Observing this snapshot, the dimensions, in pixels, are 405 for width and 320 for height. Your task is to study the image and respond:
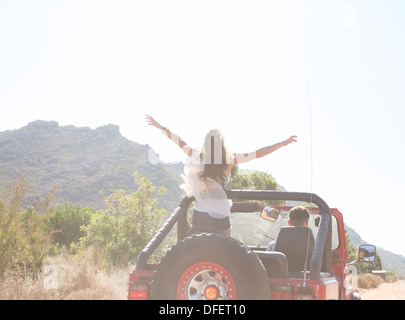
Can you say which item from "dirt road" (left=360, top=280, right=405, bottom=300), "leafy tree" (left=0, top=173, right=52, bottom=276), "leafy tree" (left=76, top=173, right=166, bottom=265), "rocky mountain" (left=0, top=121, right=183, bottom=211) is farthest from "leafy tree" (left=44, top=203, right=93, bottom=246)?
"rocky mountain" (left=0, top=121, right=183, bottom=211)

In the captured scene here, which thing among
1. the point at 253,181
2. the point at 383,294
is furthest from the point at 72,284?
the point at 253,181

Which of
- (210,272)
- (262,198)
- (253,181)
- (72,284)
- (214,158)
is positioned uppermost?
(253,181)

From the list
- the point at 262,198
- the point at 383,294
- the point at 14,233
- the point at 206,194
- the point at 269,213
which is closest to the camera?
the point at 206,194

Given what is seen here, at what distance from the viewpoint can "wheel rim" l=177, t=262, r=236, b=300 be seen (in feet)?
11.1

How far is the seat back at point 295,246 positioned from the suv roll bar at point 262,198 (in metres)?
0.42

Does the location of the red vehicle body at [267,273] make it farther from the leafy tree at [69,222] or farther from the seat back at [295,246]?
the leafy tree at [69,222]

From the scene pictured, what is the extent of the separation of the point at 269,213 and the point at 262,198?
1197 millimetres

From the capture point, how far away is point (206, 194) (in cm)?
437

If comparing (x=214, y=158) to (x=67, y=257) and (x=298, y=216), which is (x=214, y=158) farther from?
(x=67, y=257)

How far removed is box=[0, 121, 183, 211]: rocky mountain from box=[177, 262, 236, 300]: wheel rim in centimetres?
10545

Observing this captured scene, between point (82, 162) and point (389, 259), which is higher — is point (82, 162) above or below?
above

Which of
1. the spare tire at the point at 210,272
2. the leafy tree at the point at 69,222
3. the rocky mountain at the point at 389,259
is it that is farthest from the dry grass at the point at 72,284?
the rocky mountain at the point at 389,259

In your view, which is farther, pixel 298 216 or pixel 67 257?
pixel 67 257
